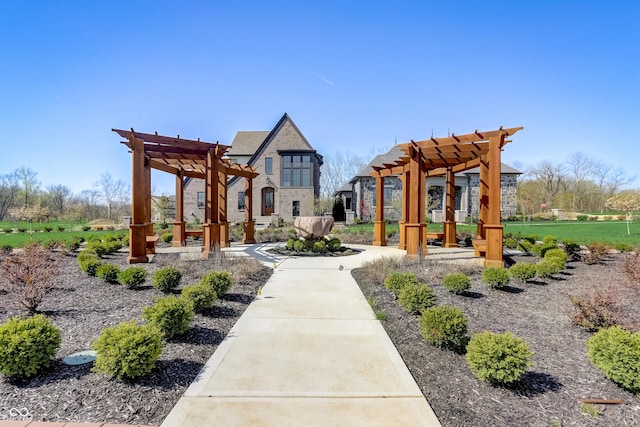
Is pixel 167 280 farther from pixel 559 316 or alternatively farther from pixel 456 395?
pixel 559 316

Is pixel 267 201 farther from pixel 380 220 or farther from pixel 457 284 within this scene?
pixel 457 284

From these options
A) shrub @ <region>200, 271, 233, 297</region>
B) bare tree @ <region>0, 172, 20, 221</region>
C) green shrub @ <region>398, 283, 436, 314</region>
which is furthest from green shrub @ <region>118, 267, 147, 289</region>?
bare tree @ <region>0, 172, 20, 221</region>

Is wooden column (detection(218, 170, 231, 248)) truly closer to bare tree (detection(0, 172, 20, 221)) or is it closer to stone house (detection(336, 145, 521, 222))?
stone house (detection(336, 145, 521, 222))

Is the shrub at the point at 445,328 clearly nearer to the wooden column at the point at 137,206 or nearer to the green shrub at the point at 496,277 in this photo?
the green shrub at the point at 496,277

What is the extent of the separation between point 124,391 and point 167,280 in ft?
11.2

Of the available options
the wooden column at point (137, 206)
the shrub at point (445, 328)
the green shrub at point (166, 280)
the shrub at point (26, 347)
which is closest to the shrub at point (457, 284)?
the shrub at point (445, 328)

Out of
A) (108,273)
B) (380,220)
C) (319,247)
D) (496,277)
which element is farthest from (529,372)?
(380,220)

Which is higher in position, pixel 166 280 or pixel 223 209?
pixel 223 209

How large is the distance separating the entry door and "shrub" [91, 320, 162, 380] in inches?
1148

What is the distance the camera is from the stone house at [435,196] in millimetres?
29734

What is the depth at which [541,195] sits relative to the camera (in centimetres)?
3747

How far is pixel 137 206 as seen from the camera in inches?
386

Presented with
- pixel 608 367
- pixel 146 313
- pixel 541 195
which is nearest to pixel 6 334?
pixel 146 313

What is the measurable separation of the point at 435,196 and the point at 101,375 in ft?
107
